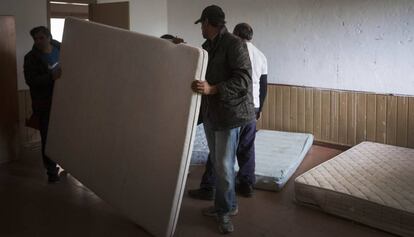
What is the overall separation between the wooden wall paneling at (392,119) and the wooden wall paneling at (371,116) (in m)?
0.13

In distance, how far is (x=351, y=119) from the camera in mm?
4625

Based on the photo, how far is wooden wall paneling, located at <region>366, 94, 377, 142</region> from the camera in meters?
4.44

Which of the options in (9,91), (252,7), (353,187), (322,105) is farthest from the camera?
(252,7)

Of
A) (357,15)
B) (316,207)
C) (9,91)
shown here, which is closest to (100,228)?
(316,207)

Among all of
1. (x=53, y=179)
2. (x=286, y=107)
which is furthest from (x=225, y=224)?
(x=286, y=107)

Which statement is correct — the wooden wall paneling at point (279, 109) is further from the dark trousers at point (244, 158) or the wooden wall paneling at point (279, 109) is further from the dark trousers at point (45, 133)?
the dark trousers at point (45, 133)

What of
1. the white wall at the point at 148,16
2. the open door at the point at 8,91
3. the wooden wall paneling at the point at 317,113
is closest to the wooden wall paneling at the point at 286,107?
the wooden wall paneling at the point at 317,113

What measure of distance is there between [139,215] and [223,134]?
700 mm

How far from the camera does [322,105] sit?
189 inches

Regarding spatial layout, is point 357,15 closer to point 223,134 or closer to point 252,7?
point 252,7

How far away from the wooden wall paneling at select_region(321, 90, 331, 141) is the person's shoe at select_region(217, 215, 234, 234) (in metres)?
2.46

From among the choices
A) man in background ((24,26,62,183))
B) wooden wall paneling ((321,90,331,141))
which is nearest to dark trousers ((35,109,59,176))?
man in background ((24,26,62,183))

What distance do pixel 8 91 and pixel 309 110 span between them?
3.18 m

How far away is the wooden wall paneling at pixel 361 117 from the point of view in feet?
14.8
